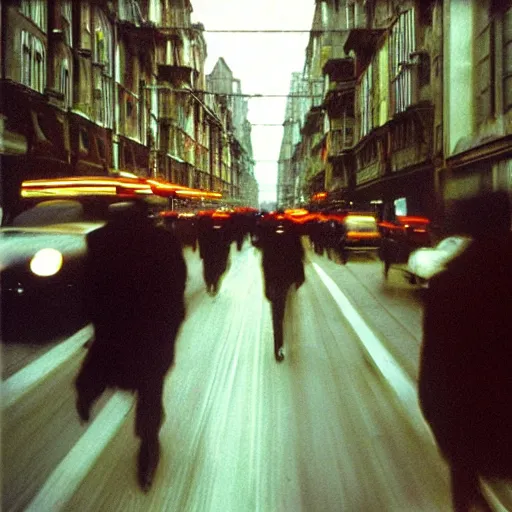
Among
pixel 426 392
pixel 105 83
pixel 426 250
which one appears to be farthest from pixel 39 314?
pixel 105 83

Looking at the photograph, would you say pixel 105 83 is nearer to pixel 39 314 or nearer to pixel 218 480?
pixel 39 314

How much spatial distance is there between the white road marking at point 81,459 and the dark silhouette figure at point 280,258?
9.03 feet

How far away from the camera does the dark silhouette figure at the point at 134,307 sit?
3.93 metres

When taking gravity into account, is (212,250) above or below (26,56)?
below

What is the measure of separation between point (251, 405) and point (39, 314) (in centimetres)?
401

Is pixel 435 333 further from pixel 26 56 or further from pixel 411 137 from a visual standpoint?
pixel 411 137

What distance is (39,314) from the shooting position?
8.30m

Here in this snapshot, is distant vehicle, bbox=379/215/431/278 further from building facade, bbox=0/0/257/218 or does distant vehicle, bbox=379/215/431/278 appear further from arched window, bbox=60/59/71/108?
arched window, bbox=60/59/71/108

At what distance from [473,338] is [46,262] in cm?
652

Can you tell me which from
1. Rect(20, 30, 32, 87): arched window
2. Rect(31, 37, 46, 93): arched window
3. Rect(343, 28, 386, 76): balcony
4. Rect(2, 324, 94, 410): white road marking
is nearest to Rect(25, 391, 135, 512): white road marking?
Rect(2, 324, 94, 410): white road marking

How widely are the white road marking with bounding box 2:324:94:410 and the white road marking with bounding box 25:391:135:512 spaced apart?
27.8 inches

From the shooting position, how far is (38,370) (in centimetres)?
658

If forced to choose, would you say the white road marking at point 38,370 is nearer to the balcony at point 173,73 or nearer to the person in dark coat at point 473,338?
the person in dark coat at point 473,338

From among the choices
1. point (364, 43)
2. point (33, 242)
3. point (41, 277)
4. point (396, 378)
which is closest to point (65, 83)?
point (33, 242)
